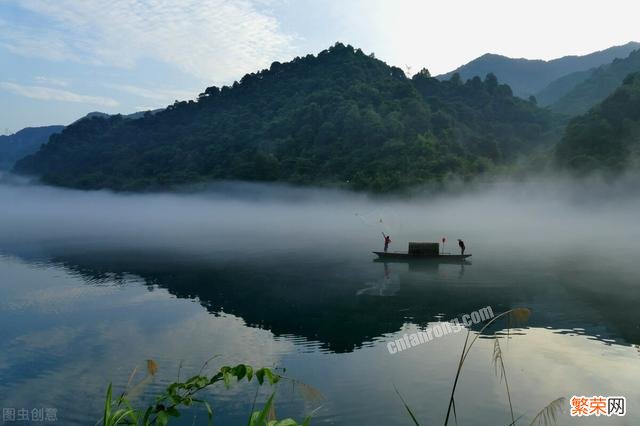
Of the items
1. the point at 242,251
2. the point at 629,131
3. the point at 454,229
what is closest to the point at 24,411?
the point at 242,251

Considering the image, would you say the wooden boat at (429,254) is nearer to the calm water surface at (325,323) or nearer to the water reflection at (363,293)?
the water reflection at (363,293)

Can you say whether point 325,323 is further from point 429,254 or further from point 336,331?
point 429,254

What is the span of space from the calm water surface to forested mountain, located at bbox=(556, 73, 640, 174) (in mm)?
45109

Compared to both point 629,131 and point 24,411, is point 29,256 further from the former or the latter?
point 629,131

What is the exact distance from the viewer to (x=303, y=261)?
81562 millimetres

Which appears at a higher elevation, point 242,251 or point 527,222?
point 527,222

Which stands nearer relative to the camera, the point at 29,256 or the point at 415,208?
the point at 29,256

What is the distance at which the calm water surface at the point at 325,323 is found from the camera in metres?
28.6

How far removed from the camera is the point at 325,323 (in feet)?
145

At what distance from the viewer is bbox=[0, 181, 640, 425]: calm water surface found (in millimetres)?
28578

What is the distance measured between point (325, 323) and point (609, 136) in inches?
5446

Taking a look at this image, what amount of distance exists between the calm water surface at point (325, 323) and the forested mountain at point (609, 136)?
148ft

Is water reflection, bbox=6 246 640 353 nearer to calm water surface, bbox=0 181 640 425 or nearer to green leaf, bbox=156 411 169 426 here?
calm water surface, bbox=0 181 640 425

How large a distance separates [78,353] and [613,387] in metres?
39.5
